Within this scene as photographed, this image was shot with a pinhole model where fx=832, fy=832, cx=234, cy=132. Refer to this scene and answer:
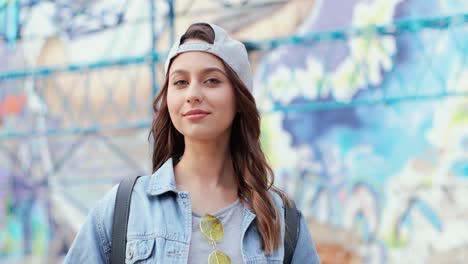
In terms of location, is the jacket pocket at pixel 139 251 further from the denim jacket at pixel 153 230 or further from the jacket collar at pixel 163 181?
the jacket collar at pixel 163 181

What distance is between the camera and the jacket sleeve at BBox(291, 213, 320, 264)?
1725 mm

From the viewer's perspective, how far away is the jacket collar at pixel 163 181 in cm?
164

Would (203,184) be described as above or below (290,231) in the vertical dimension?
above

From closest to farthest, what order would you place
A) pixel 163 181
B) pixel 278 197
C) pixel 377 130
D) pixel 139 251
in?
pixel 139 251 → pixel 163 181 → pixel 278 197 → pixel 377 130

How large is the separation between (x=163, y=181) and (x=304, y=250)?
33 cm

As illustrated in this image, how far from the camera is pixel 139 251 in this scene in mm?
1551

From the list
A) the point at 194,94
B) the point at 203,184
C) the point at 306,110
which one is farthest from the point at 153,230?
the point at 306,110

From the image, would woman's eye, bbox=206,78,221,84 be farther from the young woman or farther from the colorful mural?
the colorful mural

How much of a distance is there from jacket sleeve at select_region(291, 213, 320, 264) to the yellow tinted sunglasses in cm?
19

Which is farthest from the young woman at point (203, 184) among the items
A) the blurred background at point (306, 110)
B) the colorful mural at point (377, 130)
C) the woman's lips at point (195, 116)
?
the colorful mural at point (377, 130)

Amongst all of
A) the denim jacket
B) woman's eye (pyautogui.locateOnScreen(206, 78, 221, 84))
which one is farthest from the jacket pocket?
woman's eye (pyautogui.locateOnScreen(206, 78, 221, 84))

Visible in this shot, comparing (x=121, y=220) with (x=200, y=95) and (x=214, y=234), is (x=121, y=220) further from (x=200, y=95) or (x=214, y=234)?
(x=200, y=95)

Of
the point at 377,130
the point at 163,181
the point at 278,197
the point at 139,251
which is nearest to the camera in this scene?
the point at 139,251

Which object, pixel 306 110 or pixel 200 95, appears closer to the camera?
pixel 200 95
